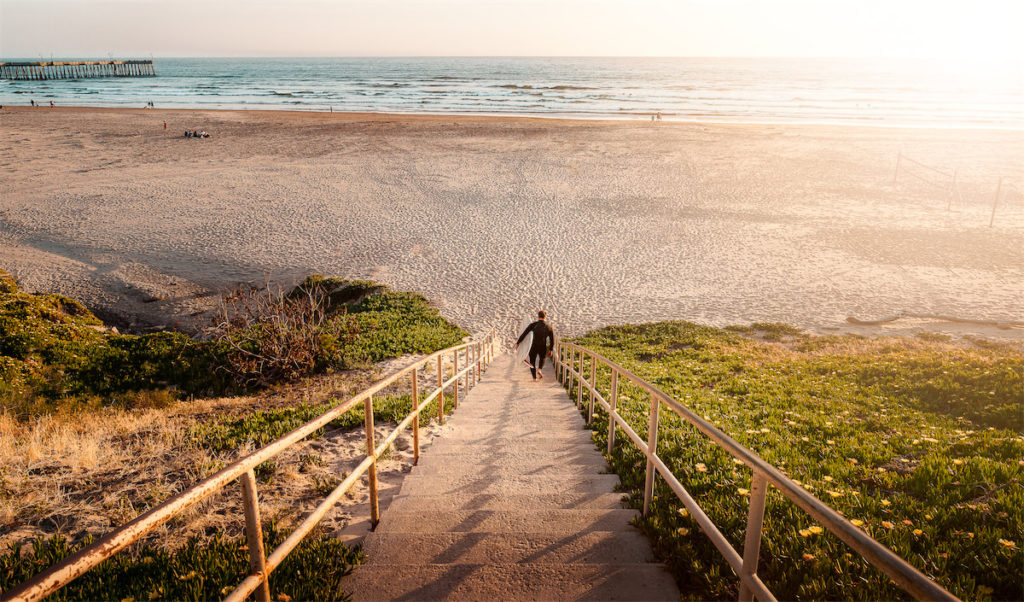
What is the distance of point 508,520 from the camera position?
3.90 meters

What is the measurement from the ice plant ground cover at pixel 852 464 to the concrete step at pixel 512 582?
0.27 m

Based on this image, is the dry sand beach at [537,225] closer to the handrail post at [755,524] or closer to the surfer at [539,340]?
the surfer at [539,340]

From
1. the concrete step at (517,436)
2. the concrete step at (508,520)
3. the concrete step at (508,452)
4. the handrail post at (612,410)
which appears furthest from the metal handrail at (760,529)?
the concrete step at (517,436)

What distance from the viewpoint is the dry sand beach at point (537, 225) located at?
17969 millimetres

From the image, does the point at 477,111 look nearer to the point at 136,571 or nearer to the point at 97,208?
the point at 97,208

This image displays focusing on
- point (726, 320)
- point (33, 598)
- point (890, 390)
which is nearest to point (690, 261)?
point (726, 320)

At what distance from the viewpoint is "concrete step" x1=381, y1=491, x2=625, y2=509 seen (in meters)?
4.14

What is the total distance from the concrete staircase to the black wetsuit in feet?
17.8

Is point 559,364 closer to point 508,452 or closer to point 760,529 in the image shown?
point 508,452

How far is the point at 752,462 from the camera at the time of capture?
2.39 metres

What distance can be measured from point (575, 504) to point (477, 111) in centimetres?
6748

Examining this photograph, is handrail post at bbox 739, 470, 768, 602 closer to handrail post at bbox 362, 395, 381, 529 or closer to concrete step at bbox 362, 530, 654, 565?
concrete step at bbox 362, 530, 654, 565

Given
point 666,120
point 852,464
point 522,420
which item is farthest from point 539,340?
point 666,120

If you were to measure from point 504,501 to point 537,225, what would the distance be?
21592 millimetres
